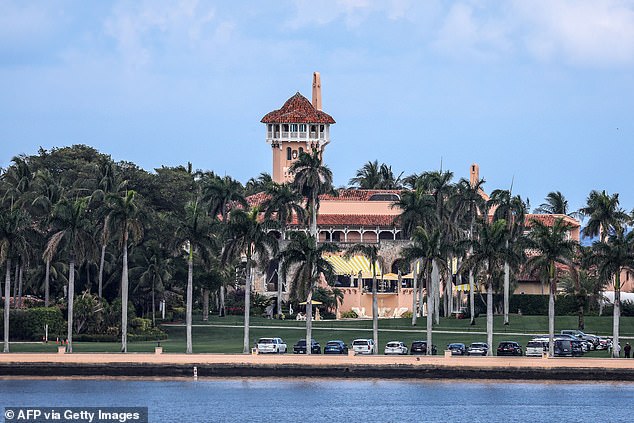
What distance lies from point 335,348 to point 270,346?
441cm

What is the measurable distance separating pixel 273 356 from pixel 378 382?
6.99m

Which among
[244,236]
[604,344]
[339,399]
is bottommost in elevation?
[339,399]

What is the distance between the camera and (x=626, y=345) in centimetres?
11544

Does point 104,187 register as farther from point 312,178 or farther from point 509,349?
point 509,349

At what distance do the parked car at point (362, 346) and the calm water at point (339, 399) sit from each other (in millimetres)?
4135

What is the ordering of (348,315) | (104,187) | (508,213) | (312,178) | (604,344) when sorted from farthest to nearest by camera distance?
(348,315) < (312,178) < (508,213) < (104,187) < (604,344)

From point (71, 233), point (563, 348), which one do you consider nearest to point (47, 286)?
point (71, 233)

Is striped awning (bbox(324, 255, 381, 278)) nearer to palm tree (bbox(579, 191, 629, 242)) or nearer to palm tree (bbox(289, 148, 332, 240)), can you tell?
palm tree (bbox(289, 148, 332, 240))

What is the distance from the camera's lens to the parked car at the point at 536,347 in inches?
4466

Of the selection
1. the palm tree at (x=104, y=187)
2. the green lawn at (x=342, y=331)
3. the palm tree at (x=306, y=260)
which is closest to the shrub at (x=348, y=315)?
the green lawn at (x=342, y=331)

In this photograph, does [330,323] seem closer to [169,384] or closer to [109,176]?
[109,176]

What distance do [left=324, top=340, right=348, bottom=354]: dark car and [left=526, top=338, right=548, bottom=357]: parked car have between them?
12289mm

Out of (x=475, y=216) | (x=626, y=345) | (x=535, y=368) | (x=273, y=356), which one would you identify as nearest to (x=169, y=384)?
(x=273, y=356)

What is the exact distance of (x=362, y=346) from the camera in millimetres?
115312
